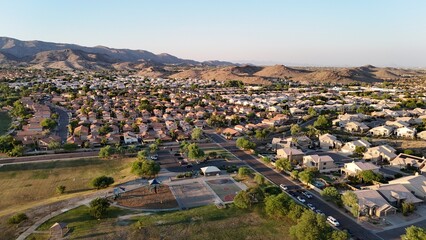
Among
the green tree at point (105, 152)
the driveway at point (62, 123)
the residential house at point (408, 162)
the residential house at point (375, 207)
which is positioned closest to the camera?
the residential house at point (375, 207)

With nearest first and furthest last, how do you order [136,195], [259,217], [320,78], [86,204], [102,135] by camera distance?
[259,217] → [86,204] → [136,195] → [102,135] → [320,78]

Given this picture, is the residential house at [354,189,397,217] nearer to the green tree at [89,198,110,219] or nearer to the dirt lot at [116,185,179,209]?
the dirt lot at [116,185,179,209]

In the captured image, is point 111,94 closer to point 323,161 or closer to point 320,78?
point 323,161

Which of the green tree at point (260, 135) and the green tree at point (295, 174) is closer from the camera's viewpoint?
the green tree at point (295, 174)

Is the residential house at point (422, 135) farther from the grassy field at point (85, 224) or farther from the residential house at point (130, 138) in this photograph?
the grassy field at point (85, 224)

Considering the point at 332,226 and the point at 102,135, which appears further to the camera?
the point at 102,135

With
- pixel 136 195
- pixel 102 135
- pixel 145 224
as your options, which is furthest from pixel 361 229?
pixel 102 135

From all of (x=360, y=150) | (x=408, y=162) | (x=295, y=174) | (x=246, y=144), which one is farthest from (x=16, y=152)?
(x=408, y=162)

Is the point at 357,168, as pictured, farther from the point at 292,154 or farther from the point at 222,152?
the point at 222,152

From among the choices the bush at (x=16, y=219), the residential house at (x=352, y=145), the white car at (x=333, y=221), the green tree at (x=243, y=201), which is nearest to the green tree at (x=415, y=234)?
the white car at (x=333, y=221)
